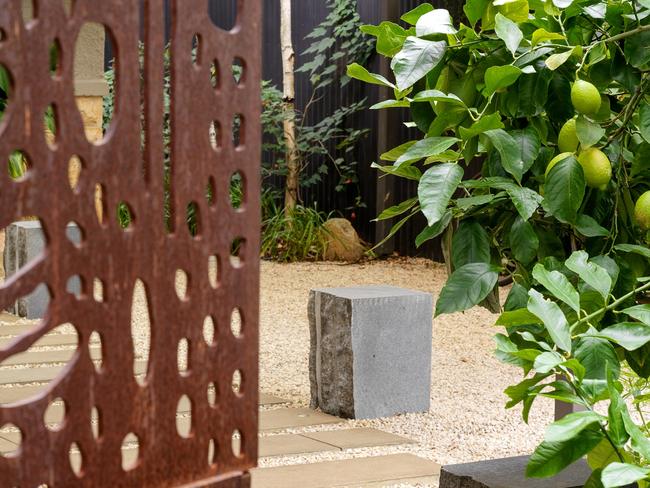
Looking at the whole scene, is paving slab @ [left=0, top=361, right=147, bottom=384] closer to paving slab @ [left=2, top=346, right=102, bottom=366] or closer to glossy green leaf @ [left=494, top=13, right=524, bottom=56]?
paving slab @ [left=2, top=346, right=102, bottom=366]

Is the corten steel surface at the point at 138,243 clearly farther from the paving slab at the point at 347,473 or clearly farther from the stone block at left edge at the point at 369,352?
the stone block at left edge at the point at 369,352

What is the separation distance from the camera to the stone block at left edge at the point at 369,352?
4.21 metres

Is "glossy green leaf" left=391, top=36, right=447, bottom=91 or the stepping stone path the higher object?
"glossy green leaf" left=391, top=36, right=447, bottom=91

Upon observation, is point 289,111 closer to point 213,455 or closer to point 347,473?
point 347,473

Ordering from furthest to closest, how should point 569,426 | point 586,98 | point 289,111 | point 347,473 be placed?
point 289,111, point 347,473, point 586,98, point 569,426

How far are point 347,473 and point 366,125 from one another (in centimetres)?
690

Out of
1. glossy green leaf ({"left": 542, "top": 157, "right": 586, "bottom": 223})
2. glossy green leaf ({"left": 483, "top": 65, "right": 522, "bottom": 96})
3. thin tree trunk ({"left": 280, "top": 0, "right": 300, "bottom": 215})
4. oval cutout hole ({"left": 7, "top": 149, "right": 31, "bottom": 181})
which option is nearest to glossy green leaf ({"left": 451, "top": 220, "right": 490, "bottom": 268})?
glossy green leaf ({"left": 542, "top": 157, "right": 586, "bottom": 223})

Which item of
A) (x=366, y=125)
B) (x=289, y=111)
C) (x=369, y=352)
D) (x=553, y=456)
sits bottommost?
(x=369, y=352)

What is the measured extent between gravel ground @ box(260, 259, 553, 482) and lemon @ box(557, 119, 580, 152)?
2.29 metres

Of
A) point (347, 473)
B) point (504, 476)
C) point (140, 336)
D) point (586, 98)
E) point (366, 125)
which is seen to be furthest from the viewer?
point (366, 125)

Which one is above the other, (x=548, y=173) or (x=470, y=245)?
(x=548, y=173)

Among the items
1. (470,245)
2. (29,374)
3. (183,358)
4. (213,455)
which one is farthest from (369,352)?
(213,455)

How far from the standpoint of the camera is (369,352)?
4.24 metres

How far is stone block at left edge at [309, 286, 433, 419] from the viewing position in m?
4.21
